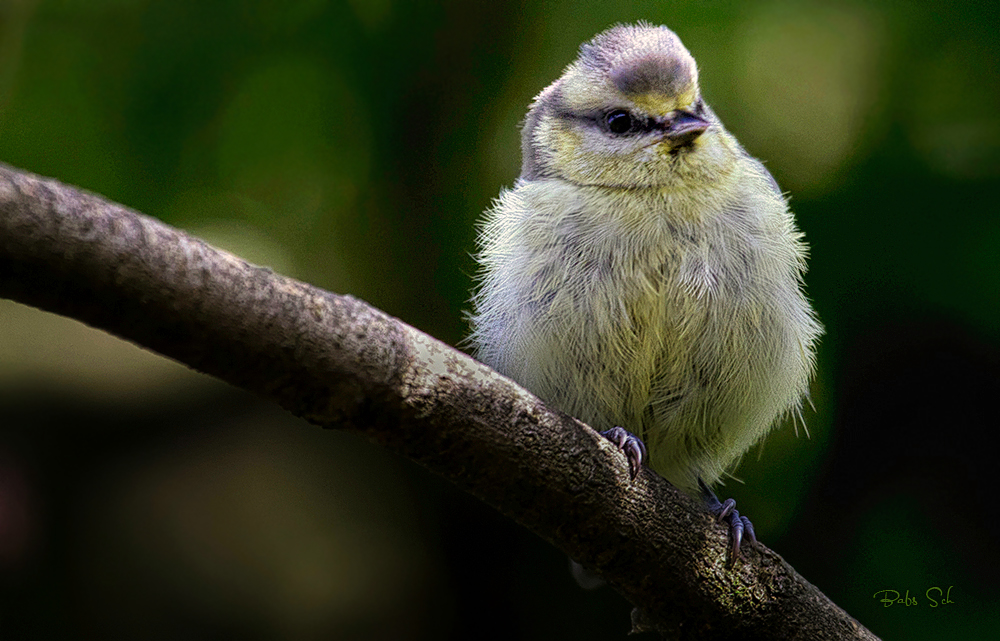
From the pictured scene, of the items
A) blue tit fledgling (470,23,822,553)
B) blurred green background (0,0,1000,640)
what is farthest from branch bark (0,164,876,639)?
blurred green background (0,0,1000,640)

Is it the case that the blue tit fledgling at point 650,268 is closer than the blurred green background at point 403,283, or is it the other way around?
the blue tit fledgling at point 650,268

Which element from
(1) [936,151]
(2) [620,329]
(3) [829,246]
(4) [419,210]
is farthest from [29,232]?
(1) [936,151]

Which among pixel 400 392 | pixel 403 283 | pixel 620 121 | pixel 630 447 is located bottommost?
pixel 403 283

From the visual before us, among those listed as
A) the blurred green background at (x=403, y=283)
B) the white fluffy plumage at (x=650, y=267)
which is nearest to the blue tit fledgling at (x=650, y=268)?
the white fluffy plumage at (x=650, y=267)

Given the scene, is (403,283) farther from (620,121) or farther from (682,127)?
(682,127)

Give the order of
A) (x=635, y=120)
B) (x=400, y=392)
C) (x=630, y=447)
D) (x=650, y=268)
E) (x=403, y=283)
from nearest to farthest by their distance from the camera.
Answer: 1. (x=400, y=392)
2. (x=630, y=447)
3. (x=650, y=268)
4. (x=635, y=120)
5. (x=403, y=283)

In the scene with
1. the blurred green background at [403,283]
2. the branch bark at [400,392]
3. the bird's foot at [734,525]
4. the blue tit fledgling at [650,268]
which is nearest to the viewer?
the branch bark at [400,392]

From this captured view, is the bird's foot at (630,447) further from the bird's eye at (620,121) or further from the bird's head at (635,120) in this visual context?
the bird's eye at (620,121)

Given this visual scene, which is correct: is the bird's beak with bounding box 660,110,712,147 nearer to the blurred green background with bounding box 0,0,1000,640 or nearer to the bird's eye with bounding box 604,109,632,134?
the bird's eye with bounding box 604,109,632,134

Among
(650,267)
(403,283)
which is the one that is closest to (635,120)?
(650,267)
